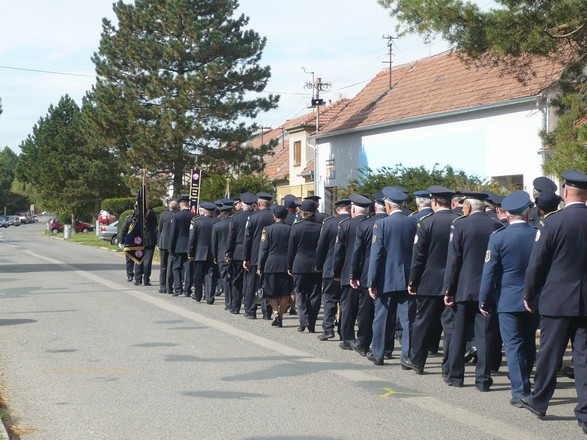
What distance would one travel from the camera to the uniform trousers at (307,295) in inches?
518

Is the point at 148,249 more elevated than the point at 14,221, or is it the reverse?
the point at 148,249

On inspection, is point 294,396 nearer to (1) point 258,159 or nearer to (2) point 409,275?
(2) point 409,275

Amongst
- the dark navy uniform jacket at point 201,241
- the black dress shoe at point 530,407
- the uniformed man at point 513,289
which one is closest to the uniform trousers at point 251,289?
the dark navy uniform jacket at point 201,241

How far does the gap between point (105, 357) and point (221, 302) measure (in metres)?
6.92

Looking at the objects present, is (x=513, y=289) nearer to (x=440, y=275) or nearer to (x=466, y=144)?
(x=440, y=275)

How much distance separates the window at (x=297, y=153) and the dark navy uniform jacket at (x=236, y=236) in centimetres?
3558

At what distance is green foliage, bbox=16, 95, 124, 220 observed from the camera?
69812mm

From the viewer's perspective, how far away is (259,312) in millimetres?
16094

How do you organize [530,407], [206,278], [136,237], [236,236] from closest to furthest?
[530,407] < [236,236] < [206,278] < [136,237]

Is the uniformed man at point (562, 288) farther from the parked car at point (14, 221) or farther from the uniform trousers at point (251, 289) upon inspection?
the parked car at point (14, 221)

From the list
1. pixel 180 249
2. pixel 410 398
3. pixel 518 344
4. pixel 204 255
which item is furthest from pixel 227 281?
pixel 518 344

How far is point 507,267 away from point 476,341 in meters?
1.03

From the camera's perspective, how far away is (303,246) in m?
13.3

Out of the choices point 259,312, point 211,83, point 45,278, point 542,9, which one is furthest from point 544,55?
point 211,83
